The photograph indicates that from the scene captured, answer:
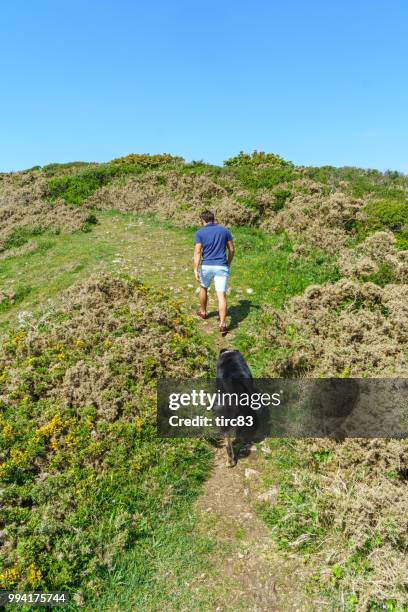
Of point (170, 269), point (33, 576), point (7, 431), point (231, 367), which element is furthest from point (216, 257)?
point (33, 576)

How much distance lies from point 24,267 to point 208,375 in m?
10.3

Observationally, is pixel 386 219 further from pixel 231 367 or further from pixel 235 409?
pixel 235 409

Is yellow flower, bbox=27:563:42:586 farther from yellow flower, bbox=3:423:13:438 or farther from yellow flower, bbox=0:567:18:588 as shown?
yellow flower, bbox=3:423:13:438

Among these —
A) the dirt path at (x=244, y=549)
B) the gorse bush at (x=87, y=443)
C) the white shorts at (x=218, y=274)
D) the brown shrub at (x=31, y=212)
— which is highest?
the brown shrub at (x=31, y=212)

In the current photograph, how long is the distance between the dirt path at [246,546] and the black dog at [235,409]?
296mm

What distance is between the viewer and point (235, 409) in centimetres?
625

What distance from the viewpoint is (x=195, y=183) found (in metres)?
22.3

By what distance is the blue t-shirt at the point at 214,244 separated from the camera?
31.3ft

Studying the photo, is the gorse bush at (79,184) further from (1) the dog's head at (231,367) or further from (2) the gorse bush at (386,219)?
(1) the dog's head at (231,367)

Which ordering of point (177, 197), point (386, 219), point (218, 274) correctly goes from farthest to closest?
point (177, 197)
point (386, 219)
point (218, 274)

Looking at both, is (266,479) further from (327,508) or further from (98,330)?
(98,330)

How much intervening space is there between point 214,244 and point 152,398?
3.96 metres

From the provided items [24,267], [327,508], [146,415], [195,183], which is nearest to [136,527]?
[146,415]

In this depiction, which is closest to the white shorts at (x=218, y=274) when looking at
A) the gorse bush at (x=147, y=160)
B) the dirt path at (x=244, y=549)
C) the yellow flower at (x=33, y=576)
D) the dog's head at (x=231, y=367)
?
the dog's head at (x=231, y=367)
